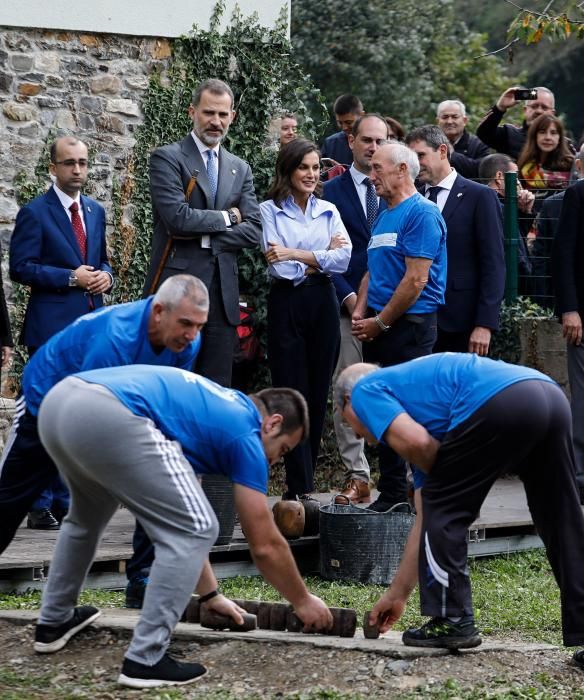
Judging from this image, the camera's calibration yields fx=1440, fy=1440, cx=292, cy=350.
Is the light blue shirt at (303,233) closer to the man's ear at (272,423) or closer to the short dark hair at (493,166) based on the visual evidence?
the short dark hair at (493,166)

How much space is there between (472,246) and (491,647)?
344 cm

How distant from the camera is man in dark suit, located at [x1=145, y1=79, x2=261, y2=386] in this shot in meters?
8.27

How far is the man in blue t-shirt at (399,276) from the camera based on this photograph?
8023 mm

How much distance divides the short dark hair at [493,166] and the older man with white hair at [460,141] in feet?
0.46

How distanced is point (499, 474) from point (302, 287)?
115 inches

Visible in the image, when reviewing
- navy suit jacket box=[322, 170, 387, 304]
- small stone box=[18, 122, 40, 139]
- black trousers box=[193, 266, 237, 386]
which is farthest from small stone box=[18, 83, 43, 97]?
black trousers box=[193, 266, 237, 386]

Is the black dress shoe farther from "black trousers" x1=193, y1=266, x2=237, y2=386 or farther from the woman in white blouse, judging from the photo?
the woman in white blouse

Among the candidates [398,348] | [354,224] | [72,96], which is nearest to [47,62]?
[72,96]

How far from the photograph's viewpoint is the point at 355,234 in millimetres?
9141

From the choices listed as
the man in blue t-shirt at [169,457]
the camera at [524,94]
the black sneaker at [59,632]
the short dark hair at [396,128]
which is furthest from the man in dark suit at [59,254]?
the camera at [524,94]

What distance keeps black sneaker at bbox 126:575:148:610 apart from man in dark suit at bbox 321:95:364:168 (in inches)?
180

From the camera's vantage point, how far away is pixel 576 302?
9.52m

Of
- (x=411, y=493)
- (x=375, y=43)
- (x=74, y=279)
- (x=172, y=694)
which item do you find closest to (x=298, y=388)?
(x=411, y=493)

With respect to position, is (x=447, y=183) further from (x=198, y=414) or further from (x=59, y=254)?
(x=198, y=414)
